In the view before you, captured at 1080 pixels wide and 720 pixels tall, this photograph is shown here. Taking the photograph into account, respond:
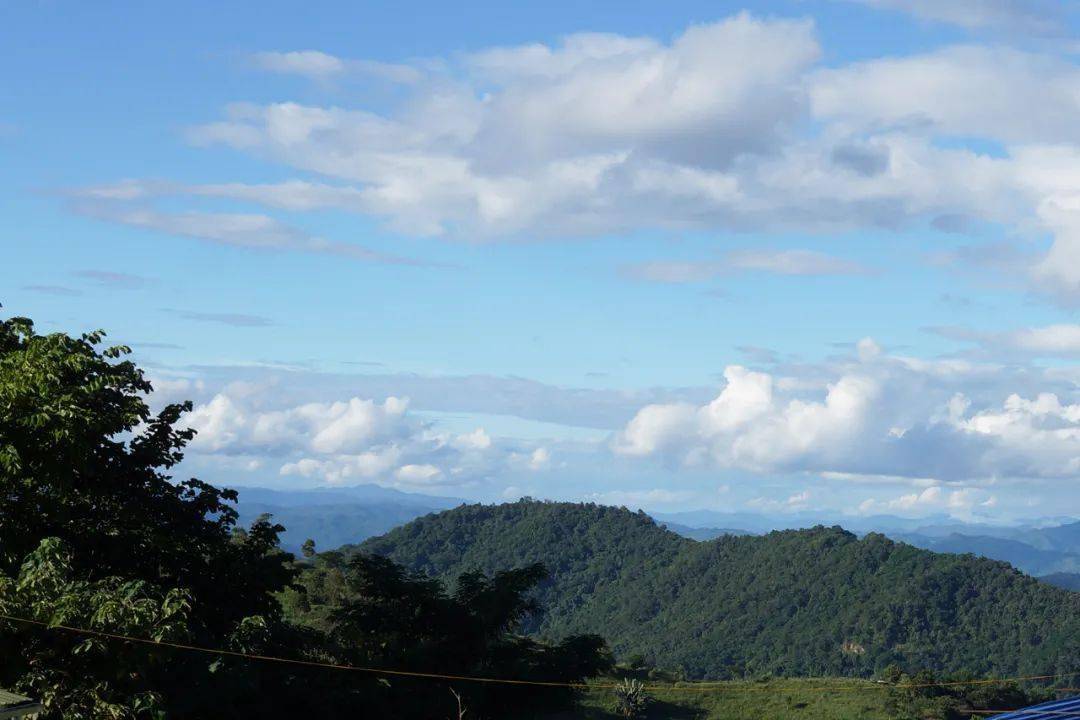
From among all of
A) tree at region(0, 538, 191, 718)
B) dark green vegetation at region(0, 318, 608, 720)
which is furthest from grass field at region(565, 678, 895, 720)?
tree at region(0, 538, 191, 718)

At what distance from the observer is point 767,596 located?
405 feet

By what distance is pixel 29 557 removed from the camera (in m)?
16.0

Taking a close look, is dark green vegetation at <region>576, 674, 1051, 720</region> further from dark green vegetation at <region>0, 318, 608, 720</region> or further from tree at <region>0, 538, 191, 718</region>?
tree at <region>0, 538, 191, 718</region>

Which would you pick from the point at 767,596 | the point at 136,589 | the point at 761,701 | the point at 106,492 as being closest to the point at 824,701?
the point at 761,701

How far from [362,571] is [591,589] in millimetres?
114579

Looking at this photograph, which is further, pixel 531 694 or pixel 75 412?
pixel 531 694

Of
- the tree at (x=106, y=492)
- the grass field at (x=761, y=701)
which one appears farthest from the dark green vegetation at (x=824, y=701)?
the tree at (x=106, y=492)

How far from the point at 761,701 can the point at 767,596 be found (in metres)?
62.9

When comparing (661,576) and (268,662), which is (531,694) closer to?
(268,662)

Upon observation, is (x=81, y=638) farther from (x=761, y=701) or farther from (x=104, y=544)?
(x=761, y=701)

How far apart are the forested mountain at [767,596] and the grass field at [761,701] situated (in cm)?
3204

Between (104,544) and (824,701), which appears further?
(824,701)

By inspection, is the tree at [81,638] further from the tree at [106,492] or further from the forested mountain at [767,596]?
the forested mountain at [767,596]

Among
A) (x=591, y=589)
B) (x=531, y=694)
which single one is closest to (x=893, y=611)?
(x=591, y=589)
